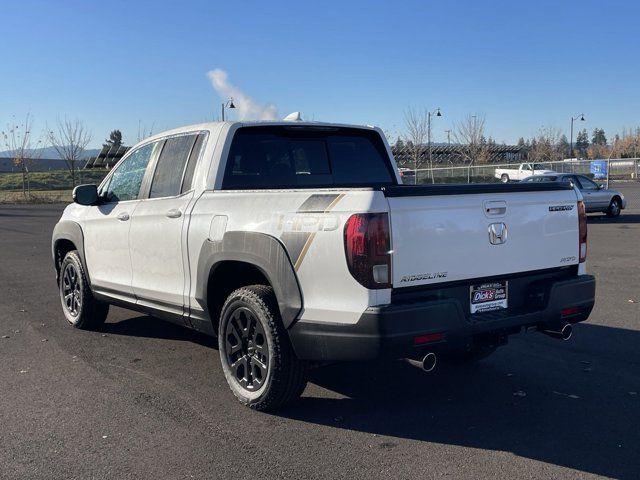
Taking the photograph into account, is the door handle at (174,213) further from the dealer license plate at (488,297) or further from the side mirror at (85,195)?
the dealer license plate at (488,297)

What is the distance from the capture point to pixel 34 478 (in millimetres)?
3578

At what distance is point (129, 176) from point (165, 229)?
1213mm

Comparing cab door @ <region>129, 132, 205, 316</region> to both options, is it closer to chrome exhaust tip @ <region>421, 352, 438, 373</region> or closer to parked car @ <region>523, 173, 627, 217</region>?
chrome exhaust tip @ <region>421, 352, 438, 373</region>

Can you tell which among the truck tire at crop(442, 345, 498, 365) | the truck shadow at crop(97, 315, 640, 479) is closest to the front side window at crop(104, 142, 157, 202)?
the truck shadow at crop(97, 315, 640, 479)

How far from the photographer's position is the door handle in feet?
16.8

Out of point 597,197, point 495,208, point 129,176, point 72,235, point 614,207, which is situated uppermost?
point 129,176

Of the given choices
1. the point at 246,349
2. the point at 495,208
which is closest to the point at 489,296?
the point at 495,208

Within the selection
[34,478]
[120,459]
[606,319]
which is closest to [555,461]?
[120,459]

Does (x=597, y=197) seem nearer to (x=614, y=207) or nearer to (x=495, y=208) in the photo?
(x=614, y=207)

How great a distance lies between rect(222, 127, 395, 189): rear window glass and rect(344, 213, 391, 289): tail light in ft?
5.42

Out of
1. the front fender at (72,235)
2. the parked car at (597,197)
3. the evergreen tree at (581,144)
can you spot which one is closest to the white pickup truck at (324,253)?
the front fender at (72,235)

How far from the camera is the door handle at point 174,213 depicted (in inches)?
202

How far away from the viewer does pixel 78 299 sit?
272 inches

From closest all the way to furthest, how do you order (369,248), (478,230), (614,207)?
1. (369,248)
2. (478,230)
3. (614,207)
